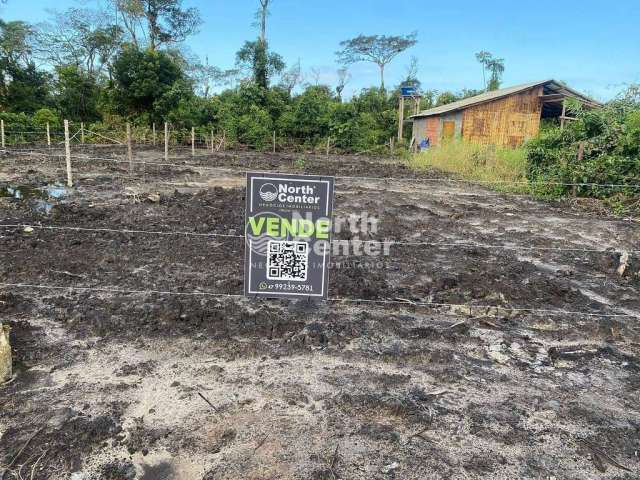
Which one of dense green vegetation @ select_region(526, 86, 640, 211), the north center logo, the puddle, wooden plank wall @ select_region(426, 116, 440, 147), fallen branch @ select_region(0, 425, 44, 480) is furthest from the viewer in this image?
wooden plank wall @ select_region(426, 116, 440, 147)

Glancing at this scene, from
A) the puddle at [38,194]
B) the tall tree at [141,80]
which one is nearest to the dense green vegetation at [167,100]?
the tall tree at [141,80]

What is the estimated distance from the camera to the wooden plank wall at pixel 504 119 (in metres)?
21.1

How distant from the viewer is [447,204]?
969 cm

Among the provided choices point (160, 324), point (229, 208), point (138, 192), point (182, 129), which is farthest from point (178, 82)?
point (160, 324)

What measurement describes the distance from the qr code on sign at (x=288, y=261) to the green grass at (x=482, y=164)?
29.2 ft

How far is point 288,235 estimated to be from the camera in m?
3.58

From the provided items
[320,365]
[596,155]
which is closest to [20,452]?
[320,365]

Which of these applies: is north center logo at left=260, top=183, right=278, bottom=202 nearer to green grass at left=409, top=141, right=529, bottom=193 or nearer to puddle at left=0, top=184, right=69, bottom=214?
puddle at left=0, top=184, right=69, bottom=214

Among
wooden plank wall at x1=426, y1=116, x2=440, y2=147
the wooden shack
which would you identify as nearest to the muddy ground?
the wooden shack

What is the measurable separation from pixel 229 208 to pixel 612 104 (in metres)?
10.2

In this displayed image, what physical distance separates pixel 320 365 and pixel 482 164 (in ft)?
43.0

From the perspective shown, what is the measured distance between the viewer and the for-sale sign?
3.48 m

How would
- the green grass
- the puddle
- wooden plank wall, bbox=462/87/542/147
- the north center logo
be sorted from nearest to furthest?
the north center logo → the puddle → the green grass → wooden plank wall, bbox=462/87/542/147

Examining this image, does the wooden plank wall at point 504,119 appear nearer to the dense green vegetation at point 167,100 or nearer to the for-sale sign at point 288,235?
the dense green vegetation at point 167,100
